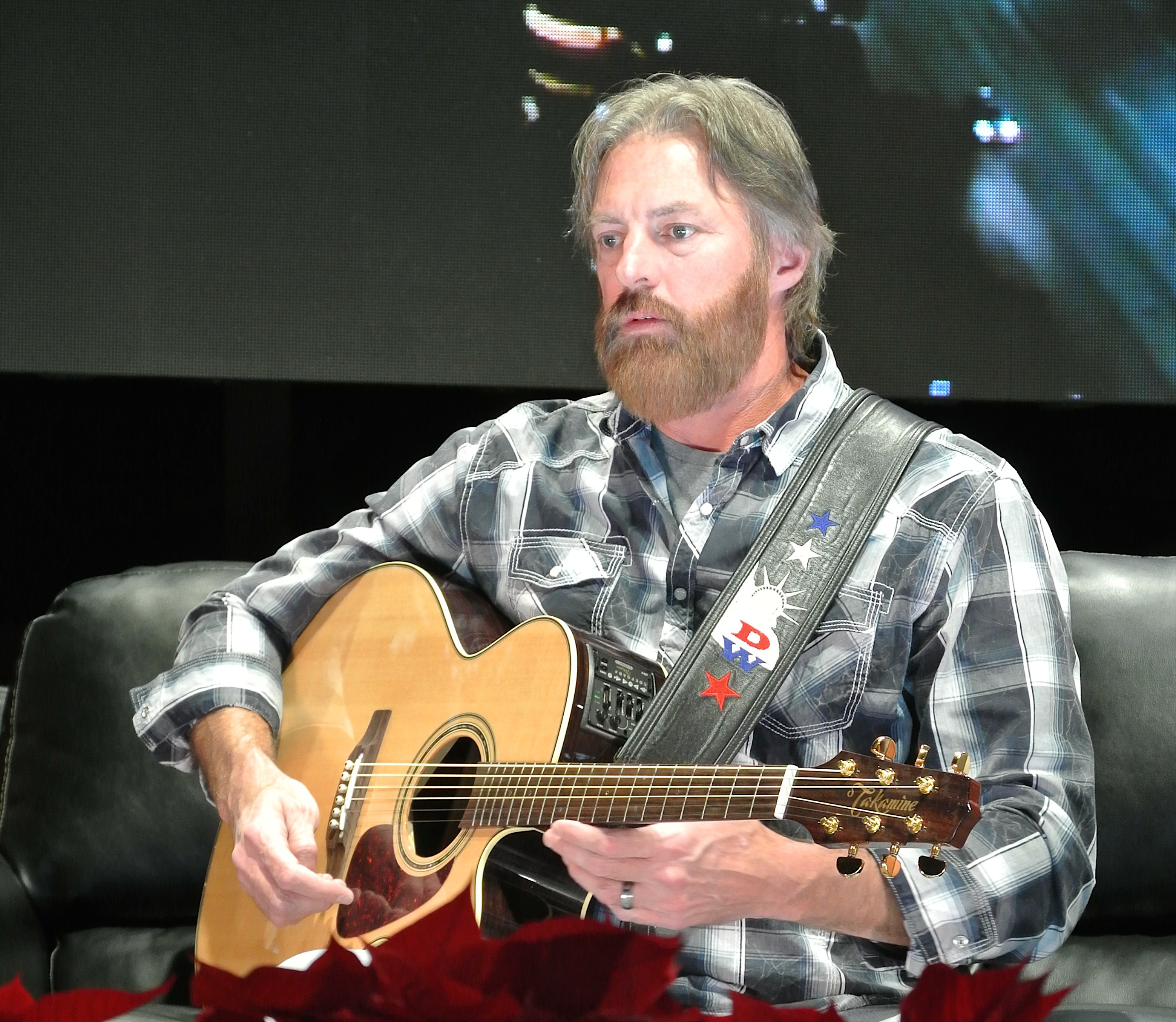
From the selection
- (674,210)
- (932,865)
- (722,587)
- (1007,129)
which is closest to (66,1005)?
(932,865)

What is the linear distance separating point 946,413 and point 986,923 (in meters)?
1.36

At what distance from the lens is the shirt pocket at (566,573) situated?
1.88 meters

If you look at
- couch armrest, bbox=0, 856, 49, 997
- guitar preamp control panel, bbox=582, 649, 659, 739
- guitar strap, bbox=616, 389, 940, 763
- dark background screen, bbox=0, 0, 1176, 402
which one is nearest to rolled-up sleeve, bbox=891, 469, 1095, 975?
guitar strap, bbox=616, 389, 940, 763

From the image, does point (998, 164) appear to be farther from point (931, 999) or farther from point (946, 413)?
point (931, 999)

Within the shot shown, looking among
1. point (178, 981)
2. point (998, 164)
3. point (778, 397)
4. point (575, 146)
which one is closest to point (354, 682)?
point (178, 981)

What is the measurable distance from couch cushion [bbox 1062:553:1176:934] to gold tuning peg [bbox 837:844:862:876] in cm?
90

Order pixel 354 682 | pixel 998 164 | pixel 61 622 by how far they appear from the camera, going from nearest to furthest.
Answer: pixel 354 682
pixel 61 622
pixel 998 164

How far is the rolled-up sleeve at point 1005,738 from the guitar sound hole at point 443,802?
54 centimetres

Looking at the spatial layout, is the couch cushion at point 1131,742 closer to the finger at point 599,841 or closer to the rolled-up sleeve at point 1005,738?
the rolled-up sleeve at point 1005,738

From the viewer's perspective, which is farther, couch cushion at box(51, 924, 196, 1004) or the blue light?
the blue light

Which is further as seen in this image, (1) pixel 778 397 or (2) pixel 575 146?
(2) pixel 575 146

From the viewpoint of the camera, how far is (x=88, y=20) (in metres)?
2.54

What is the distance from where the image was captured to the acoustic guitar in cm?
134

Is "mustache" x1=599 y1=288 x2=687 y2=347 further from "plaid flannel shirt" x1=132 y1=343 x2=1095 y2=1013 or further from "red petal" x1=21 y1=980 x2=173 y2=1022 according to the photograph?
"red petal" x1=21 y1=980 x2=173 y2=1022
